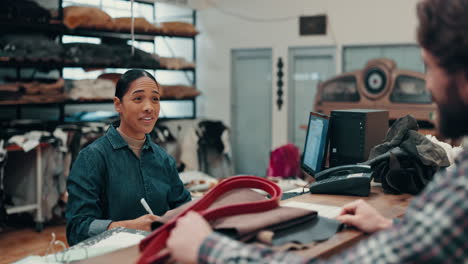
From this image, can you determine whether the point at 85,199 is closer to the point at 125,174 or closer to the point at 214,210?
the point at 125,174

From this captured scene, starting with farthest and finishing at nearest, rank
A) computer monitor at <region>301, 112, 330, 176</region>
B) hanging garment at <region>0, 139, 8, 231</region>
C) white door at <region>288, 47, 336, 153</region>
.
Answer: white door at <region>288, 47, 336, 153</region>, hanging garment at <region>0, 139, 8, 231</region>, computer monitor at <region>301, 112, 330, 176</region>

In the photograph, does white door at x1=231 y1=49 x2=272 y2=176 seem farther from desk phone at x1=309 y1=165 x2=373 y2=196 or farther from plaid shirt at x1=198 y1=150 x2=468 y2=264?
plaid shirt at x1=198 y1=150 x2=468 y2=264

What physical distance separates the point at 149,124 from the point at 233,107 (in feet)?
18.6

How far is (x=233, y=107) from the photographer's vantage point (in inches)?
328

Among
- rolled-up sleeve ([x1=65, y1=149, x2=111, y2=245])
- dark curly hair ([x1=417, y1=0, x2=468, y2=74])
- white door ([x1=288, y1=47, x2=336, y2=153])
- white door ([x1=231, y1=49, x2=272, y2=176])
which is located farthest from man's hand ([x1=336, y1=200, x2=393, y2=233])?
white door ([x1=231, y1=49, x2=272, y2=176])

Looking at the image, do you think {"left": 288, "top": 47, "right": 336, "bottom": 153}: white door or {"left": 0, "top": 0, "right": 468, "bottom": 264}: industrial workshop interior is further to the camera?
{"left": 288, "top": 47, "right": 336, "bottom": 153}: white door

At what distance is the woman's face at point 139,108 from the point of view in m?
2.64

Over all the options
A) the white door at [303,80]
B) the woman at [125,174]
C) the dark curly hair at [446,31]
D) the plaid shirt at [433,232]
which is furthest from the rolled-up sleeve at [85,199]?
the white door at [303,80]

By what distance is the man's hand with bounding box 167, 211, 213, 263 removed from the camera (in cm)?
118

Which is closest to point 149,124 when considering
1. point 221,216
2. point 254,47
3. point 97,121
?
point 221,216

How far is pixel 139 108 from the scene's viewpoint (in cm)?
266

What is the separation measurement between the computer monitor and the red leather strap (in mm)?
1168

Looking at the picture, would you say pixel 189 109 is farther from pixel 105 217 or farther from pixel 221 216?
pixel 221 216

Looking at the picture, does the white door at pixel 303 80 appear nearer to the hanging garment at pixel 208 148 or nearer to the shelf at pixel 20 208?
the hanging garment at pixel 208 148
